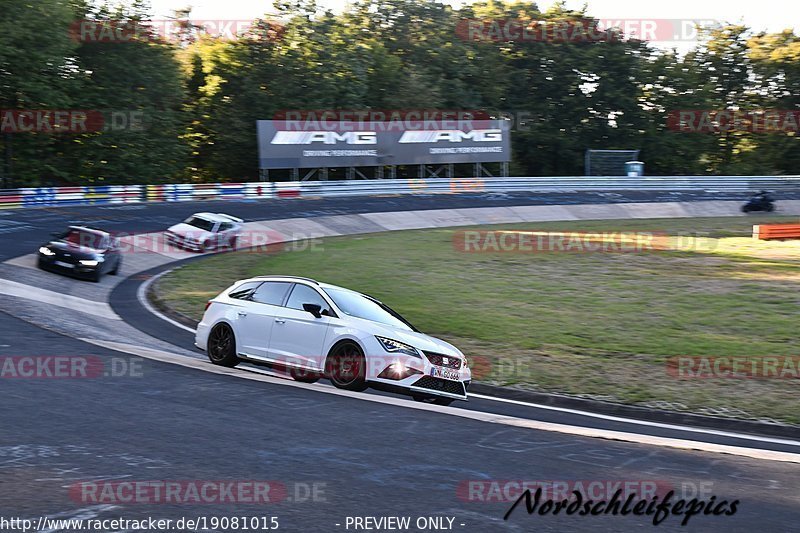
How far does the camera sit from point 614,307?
19297mm

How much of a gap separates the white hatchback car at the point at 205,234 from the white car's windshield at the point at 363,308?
1992 centimetres

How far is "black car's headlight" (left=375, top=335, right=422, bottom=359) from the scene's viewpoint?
35.4ft

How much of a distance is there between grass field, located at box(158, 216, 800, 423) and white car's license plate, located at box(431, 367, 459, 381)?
2.03 meters

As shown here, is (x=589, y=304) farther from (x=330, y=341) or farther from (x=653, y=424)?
(x=330, y=341)

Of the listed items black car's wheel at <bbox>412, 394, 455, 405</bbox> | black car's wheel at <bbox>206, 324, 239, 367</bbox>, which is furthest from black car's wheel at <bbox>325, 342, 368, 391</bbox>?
black car's wheel at <bbox>206, 324, 239, 367</bbox>

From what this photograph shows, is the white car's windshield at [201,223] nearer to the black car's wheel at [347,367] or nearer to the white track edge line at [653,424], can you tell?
the white track edge line at [653,424]

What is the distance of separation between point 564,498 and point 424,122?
50547 millimetres

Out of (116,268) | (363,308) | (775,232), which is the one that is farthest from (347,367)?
(775,232)

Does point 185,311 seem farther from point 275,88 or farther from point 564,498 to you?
point 275,88

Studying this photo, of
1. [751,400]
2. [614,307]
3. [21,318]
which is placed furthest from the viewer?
[614,307]

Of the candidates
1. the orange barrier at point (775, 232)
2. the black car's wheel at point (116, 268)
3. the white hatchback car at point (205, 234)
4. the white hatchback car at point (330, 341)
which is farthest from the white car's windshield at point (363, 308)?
the orange barrier at point (775, 232)

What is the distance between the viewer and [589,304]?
1972cm

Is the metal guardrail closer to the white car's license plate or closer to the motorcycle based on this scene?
the motorcycle

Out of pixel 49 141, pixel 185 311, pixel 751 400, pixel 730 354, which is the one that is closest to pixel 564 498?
pixel 751 400
